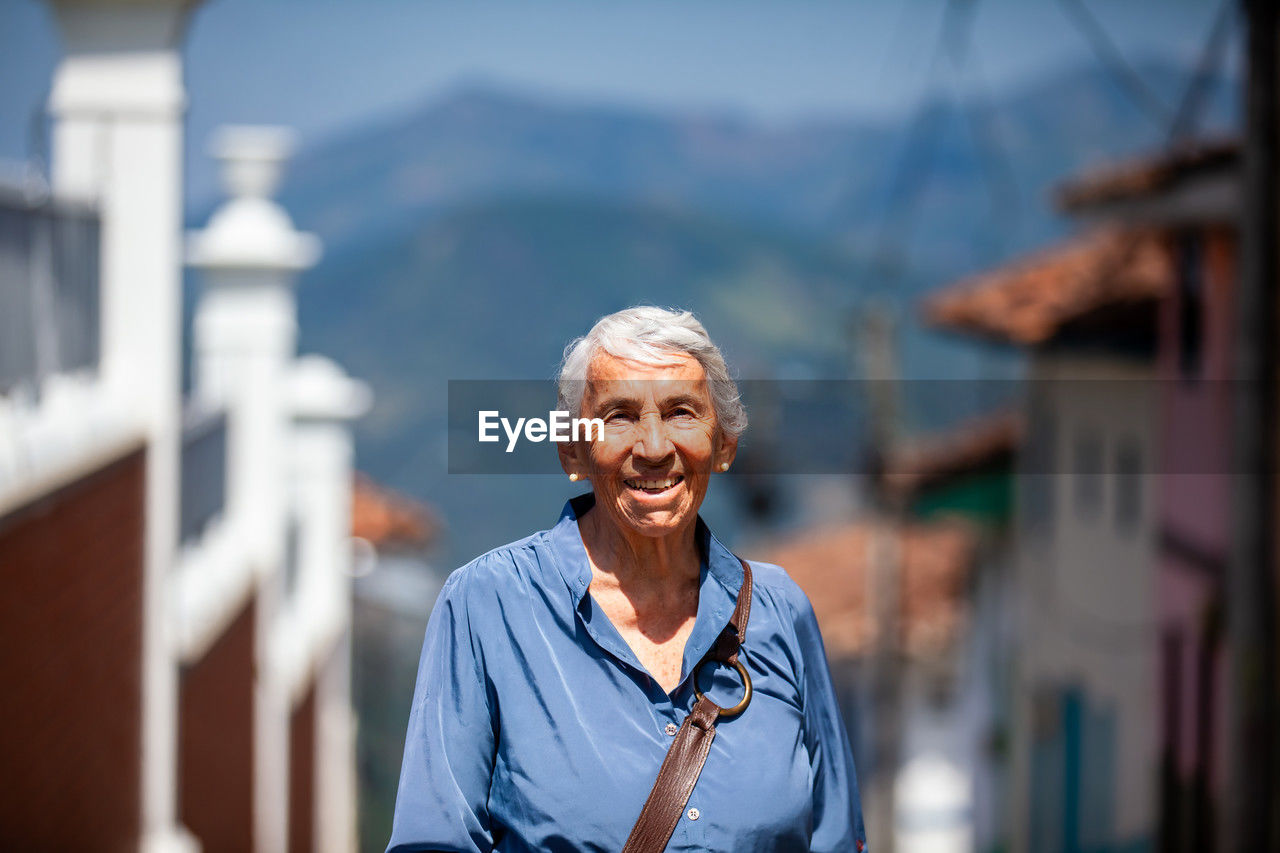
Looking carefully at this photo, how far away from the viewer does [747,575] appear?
230cm

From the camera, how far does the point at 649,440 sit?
7.23ft

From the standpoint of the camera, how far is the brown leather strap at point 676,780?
2055mm

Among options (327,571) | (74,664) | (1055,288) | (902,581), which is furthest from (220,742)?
(902,581)

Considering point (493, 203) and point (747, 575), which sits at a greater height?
point (493, 203)

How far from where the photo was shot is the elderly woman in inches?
81.4

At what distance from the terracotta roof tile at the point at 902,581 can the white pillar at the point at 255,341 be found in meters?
7.60

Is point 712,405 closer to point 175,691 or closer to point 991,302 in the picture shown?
point 175,691

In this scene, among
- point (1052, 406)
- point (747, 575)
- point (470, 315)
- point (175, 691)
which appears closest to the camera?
point (747, 575)

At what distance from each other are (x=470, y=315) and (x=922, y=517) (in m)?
56.2

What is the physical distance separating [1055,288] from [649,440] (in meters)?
12.5

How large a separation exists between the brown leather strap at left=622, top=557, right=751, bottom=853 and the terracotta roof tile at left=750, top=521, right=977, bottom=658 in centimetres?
1246

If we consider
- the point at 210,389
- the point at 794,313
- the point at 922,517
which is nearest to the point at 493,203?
the point at 794,313

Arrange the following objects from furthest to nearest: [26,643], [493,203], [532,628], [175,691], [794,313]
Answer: [493,203] < [794,313] < [175,691] < [26,643] < [532,628]

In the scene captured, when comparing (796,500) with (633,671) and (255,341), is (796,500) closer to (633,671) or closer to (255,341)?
(255,341)
